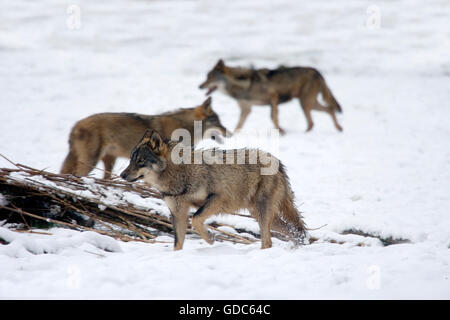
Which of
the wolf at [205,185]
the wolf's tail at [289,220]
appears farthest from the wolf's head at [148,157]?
the wolf's tail at [289,220]

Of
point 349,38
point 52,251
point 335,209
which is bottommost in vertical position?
point 335,209

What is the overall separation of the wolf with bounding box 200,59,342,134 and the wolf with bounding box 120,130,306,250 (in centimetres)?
809

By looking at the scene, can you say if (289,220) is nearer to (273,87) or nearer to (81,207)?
(81,207)

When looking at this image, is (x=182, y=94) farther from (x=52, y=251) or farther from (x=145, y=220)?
(x=52, y=251)

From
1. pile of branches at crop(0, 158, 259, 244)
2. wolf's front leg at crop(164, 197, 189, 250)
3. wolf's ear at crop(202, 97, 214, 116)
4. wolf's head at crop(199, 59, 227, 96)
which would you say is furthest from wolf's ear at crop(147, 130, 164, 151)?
wolf's head at crop(199, 59, 227, 96)

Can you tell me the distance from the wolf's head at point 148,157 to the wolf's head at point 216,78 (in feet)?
29.3

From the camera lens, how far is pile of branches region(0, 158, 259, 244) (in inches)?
236

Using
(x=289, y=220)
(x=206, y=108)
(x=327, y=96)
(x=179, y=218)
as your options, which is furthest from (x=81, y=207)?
(x=327, y=96)

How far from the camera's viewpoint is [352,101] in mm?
16984

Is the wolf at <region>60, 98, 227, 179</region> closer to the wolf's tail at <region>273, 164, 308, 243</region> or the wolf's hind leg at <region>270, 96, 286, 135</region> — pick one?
the wolf's tail at <region>273, 164, 308, 243</region>

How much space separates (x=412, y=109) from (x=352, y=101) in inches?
78.3

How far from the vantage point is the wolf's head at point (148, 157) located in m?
5.72

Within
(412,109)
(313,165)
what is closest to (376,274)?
(313,165)

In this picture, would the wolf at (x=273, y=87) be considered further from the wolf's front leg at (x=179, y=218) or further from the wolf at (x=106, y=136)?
the wolf's front leg at (x=179, y=218)
